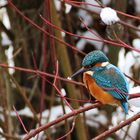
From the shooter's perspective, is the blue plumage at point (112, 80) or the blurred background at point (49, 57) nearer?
the blue plumage at point (112, 80)

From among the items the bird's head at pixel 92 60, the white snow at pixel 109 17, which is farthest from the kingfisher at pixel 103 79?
the white snow at pixel 109 17

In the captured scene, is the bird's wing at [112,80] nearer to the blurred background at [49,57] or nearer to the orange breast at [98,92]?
the orange breast at [98,92]

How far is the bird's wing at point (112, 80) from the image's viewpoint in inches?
81.6

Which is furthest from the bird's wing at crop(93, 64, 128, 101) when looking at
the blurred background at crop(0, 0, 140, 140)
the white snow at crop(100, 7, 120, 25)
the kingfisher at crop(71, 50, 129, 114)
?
the blurred background at crop(0, 0, 140, 140)

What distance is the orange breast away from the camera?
214 centimetres

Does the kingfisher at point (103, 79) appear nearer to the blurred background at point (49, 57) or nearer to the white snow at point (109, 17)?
the white snow at point (109, 17)

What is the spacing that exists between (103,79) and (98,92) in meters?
0.07

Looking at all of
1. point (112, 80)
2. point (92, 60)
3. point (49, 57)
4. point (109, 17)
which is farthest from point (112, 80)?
point (49, 57)

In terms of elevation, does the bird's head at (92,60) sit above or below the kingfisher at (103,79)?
above

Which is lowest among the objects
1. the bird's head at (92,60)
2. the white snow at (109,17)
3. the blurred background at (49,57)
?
the blurred background at (49,57)

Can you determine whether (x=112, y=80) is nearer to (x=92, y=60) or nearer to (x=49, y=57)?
(x=92, y=60)

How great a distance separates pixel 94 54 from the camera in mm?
2059

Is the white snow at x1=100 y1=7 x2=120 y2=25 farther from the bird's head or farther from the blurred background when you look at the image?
the blurred background

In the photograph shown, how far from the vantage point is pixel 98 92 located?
214 centimetres
